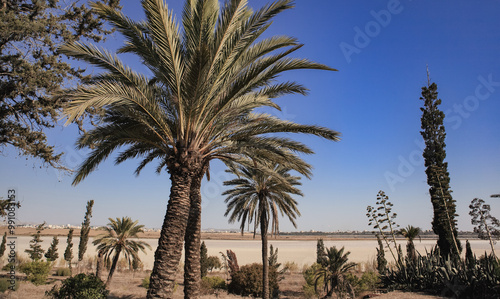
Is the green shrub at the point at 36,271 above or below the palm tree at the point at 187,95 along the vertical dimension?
below

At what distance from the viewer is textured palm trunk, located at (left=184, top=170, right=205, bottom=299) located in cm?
1012

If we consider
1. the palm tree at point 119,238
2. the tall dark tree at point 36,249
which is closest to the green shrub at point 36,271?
the palm tree at point 119,238

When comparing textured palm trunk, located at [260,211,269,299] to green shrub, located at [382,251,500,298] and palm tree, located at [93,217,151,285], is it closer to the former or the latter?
green shrub, located at [382,251,500,298]

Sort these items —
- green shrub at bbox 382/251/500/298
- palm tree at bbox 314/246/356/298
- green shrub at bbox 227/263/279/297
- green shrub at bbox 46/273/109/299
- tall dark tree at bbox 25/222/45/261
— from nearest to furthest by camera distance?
green shrub at bbox 46/273/109/299 → green shrub at bbox 382/251/500/298 → palm tree at bbox 314/246/356/298 → green shrub at bbox 227/263/279/297 → tall dark tree at bbox 25/222/45/261

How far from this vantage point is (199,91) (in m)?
8.04

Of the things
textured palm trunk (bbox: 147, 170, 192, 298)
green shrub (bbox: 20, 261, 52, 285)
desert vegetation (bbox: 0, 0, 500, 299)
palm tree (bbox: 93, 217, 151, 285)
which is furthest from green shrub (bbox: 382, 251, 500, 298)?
green shrub (bbox: 20, 261, 52, 285)

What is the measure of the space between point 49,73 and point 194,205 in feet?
24.0

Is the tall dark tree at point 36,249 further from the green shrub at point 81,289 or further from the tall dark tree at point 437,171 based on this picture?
→ the tall dark tree at point 437,171

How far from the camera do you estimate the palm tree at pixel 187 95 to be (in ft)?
24.6

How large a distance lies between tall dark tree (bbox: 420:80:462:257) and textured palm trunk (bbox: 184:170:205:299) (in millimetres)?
18141

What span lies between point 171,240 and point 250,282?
1294 centimetres

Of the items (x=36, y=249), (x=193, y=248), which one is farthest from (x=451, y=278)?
(x=36, y=249)

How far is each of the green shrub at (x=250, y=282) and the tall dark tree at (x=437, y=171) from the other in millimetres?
13038

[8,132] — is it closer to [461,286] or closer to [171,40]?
[171,40]
